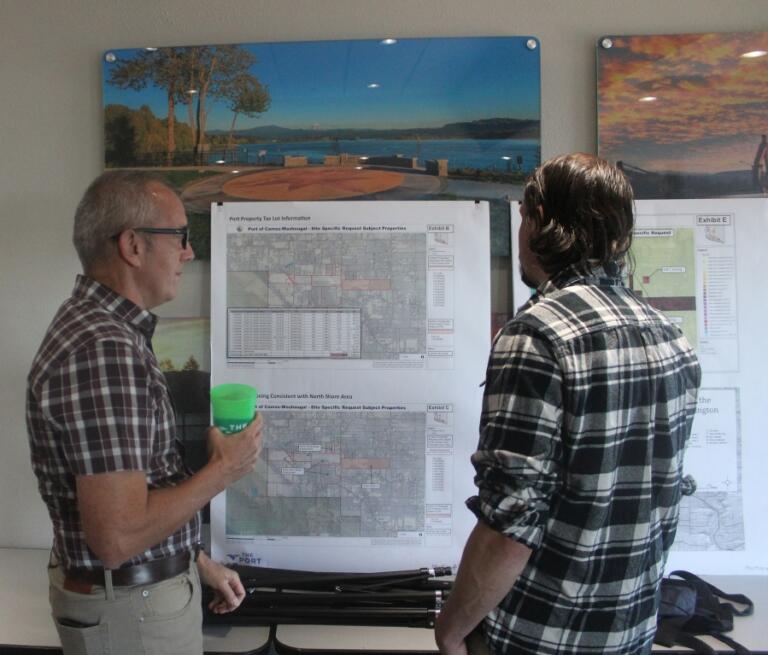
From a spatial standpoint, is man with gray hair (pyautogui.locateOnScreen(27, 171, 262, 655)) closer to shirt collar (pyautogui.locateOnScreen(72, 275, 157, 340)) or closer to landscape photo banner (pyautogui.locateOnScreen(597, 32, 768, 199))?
shirt collar (pyautogui.locateOnScreen(72, 275, 157, 340))

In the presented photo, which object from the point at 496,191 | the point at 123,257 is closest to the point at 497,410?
the point at 123,257

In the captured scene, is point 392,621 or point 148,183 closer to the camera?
point 148,183

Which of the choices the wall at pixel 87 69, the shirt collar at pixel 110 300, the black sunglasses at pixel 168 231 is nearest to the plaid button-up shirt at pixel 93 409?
the shirt collar at pixel 110 300

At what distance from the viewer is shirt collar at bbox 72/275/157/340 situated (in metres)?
1.15

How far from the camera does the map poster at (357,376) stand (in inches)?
69.4

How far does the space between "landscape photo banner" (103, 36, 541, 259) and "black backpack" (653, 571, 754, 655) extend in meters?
1.01

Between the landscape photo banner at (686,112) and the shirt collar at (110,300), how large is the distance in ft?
4.43

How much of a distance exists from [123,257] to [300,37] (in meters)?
1.01

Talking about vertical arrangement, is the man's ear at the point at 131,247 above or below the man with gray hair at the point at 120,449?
above

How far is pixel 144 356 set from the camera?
112 cm

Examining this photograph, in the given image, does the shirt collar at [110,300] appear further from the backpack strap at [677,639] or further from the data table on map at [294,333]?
the backpack strap at [677,639]

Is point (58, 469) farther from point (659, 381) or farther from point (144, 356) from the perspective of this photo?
point (659, 381)

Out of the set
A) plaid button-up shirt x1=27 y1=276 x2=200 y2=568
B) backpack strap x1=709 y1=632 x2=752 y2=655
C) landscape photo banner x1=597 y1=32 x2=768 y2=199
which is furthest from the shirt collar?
backpack strap x1=709 y1=632 x2=752 y2=655

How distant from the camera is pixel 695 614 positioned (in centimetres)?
150
